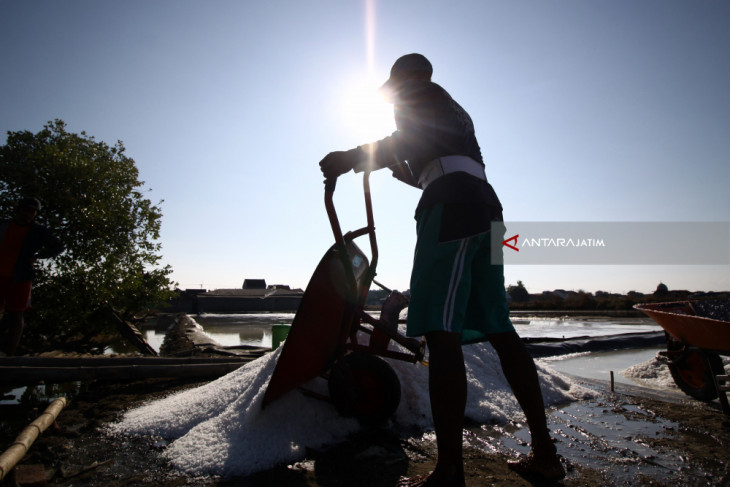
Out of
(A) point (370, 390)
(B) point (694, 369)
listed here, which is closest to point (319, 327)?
(A) point (370, 390)

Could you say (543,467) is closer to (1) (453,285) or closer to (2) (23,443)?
(1) (453,285)

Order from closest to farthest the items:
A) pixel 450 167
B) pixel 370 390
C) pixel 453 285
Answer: pixel 453 285
pixel 450 167
pixel 370 390

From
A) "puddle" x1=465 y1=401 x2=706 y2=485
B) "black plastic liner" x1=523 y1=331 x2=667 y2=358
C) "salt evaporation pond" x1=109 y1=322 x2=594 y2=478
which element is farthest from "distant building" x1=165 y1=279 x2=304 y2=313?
"puddle" x1=465 y1=401 x2=706 y2=485

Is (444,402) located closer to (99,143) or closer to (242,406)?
(242,406)

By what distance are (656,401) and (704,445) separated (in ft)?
3.33

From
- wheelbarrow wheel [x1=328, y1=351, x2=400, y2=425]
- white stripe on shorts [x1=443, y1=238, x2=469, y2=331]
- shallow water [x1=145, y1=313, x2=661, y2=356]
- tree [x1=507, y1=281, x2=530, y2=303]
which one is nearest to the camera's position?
white stripe on shorts [x1=443, y1=238, x2=469, y2=331]

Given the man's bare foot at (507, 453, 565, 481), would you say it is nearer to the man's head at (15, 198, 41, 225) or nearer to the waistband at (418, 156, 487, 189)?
the waistband at (418, 156, 487, 189)

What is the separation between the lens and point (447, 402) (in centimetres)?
129

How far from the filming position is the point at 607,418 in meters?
2.26

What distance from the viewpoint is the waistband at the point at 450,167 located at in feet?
5.05

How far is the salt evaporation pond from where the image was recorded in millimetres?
1573

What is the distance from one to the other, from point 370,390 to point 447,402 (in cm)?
68

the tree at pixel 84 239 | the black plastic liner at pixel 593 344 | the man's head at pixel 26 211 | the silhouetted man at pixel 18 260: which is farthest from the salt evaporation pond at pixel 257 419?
the tree at pixel 84 239

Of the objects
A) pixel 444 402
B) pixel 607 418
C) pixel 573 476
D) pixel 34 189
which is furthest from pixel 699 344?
pixel 34 189
